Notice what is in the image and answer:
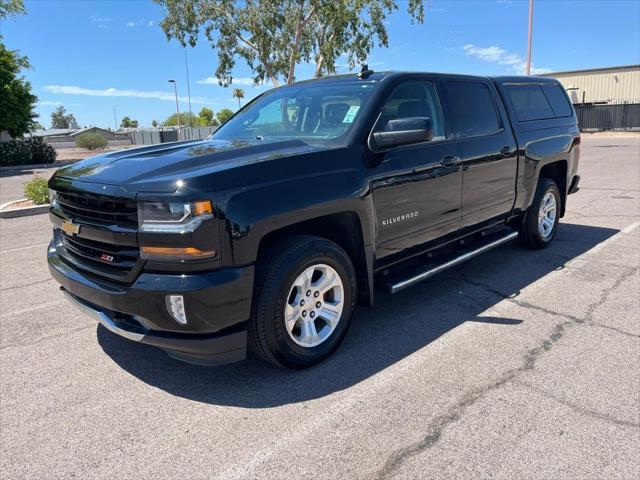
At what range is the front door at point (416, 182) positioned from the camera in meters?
3.80

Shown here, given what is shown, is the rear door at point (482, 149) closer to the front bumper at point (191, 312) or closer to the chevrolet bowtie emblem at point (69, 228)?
the front bumper at point (191, 312)

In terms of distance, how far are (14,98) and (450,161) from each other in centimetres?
3206

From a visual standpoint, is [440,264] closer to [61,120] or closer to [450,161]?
[450,161]

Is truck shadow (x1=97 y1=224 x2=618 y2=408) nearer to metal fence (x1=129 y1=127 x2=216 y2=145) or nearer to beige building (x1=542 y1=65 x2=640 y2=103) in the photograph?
metal fence (x1=129 y1=127 x2=216 y2=145)

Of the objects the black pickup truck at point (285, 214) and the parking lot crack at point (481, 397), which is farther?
the black pickup truck at point (285, 214)

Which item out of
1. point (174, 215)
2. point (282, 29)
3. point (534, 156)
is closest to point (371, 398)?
point (174, 215)

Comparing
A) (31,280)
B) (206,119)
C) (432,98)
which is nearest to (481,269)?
(432,98)

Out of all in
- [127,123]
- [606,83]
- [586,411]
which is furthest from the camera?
[127,123]

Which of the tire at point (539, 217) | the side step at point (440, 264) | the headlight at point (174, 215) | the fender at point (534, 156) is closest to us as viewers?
the headlight at point (174, 215)

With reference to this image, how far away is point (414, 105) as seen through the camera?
426 cm

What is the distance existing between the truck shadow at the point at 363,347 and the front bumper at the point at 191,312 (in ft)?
1.22

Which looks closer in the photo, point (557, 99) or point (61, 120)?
point (557, 99)


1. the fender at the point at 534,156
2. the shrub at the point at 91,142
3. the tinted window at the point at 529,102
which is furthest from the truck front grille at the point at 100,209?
the shrub at the point at 91,142

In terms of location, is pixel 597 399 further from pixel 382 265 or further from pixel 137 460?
pixel 137 460
